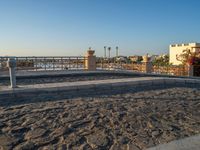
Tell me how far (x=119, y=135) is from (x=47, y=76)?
35.3 feet

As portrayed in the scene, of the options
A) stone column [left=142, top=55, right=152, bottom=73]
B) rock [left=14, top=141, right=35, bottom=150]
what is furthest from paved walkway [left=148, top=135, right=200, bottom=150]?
stone column [left=142, top=55, right=152, bottom=73]

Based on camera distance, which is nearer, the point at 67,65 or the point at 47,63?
the point at 47,63

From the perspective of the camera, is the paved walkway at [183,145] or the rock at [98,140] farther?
the rock at [98,140]

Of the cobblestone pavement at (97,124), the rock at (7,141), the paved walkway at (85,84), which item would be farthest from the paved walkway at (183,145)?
the paved walkway at (85,84)

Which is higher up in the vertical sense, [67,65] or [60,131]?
[67,65]

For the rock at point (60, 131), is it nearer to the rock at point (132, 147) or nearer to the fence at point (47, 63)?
the rock at point (132, 147)

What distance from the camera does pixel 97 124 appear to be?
4836 mm

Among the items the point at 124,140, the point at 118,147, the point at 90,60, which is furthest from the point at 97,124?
the point at 90,60

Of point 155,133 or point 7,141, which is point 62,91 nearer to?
point 7,141

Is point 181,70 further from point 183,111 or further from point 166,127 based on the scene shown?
point 166,127

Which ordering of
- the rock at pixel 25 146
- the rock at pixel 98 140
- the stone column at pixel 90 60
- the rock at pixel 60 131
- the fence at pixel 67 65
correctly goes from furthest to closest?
1. the stone column at pixel 90 60
2. the fence at pixel 67 65
3. the rock at pixel 60 131
4. the rock at pixel 98 140
5. the rock at pixel 25 146

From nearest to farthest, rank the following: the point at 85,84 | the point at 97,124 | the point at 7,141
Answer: the point at 7,141, the point at 97,124, the point at 85,84

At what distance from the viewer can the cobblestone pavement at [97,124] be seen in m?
3.89

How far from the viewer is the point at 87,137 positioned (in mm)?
4125
